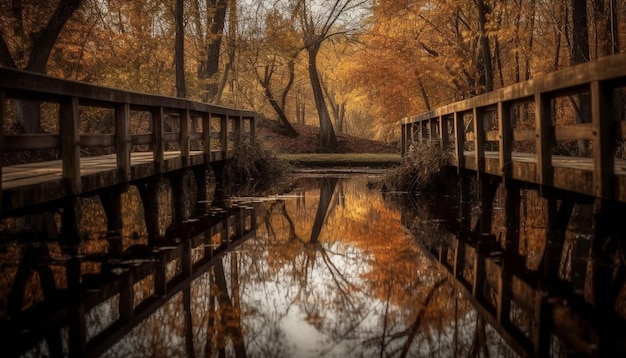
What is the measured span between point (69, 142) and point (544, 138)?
14.9 feet

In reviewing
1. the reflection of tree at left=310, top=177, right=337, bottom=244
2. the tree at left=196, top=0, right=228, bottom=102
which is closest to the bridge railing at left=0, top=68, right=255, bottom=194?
the reflection of tree at left=310, top=177, right=337, bottom=244

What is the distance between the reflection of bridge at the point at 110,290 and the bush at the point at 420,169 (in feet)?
19.1

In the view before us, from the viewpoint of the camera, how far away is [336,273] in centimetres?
533

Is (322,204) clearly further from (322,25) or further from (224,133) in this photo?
(322,25)

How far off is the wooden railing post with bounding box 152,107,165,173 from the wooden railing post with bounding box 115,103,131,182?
1.41 m

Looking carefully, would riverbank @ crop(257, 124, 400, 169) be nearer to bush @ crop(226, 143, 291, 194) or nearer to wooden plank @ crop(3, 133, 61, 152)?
bush @ crop(226, 143, 291, 194)

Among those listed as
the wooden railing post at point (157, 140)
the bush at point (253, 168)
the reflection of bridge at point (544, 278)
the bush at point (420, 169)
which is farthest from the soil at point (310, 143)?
the reflection of bridge at point (544, 278)

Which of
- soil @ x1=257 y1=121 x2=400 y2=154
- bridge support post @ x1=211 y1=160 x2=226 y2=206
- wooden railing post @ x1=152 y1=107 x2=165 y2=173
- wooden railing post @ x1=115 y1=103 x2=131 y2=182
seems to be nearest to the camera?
wooden railing post @ x1=115 y1=103 x2=131 y2=182

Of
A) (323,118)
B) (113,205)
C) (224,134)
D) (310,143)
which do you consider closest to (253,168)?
(224,134)

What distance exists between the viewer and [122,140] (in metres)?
7.54

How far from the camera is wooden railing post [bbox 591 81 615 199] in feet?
15.9

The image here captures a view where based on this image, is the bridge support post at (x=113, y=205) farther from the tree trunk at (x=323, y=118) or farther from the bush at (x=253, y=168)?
the tree trunk at (x=323, y=118)

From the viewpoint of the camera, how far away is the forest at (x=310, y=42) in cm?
1599

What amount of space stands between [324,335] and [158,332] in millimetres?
975
